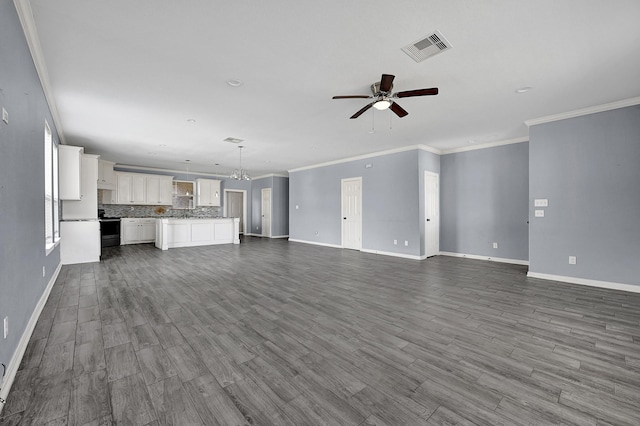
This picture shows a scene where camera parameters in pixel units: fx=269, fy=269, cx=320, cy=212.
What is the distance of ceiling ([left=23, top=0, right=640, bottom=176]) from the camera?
2127 millimetres

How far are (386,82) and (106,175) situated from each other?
357 inches

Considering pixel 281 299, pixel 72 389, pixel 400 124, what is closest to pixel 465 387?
pixel 281 299

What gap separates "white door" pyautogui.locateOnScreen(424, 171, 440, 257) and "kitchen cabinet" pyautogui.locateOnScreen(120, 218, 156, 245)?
28.9 feet

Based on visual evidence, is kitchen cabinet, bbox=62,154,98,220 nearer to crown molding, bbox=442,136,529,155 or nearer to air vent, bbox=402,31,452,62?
air vent, bbox=402,31,452,62

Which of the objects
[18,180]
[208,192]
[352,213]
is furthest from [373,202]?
[208,192]

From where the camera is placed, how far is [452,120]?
4.66m

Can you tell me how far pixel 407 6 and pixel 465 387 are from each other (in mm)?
2762

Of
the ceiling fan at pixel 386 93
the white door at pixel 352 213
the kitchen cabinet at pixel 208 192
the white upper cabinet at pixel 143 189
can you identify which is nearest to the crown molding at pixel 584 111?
the ceiling fan at pixel 386 93

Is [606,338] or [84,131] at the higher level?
[84,131]

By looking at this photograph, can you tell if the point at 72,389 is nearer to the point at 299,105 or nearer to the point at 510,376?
Answer: the point at 510,376

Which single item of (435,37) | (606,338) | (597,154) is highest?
(435,37)

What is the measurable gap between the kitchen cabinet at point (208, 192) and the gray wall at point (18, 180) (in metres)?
7.76

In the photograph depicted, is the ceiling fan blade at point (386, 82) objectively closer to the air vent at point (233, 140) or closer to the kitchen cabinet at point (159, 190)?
the air vent at point (233, 140)

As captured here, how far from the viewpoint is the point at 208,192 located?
35.7 feet
